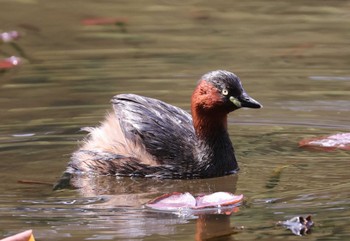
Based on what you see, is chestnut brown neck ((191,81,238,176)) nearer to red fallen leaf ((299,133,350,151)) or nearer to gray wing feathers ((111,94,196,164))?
gray wing feathers ((111,94,196,164))

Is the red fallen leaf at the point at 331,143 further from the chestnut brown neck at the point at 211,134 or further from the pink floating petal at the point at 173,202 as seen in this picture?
the pink floating petal at the point at 173,202

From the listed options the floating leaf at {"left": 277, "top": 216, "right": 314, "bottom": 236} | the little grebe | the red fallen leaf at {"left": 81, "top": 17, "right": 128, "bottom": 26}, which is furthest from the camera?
the red fallen leaf at {"left": 81, "top": 17, "right": 128, "bottom": 26}

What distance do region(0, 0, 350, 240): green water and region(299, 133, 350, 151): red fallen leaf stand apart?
0.07 meters

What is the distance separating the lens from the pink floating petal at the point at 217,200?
6902mm

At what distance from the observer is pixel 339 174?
7691mm

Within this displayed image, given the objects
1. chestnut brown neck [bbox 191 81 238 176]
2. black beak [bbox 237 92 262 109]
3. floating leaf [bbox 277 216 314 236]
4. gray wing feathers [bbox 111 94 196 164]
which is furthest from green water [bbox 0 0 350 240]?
black beak [bbox 237 92 262 109]

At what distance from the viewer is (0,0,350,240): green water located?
21.8ft

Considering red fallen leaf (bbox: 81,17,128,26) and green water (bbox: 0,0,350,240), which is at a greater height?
red fallen leaf (bbox: 81,17,128,26)

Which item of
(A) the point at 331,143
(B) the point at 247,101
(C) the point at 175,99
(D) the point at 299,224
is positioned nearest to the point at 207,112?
(B) the point at 247,101

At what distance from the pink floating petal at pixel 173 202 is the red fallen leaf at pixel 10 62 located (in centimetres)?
496

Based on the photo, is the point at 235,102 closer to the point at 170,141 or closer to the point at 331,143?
the point at 170,141

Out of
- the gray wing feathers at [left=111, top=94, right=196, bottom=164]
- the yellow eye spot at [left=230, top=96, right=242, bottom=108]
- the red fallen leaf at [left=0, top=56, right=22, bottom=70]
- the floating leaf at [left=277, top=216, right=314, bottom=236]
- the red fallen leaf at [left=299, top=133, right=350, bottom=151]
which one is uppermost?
the red fallen leaf at [left=0, top=56, right=22, bottom=70]

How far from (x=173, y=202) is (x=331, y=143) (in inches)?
78.4

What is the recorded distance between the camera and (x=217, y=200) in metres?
6.94
